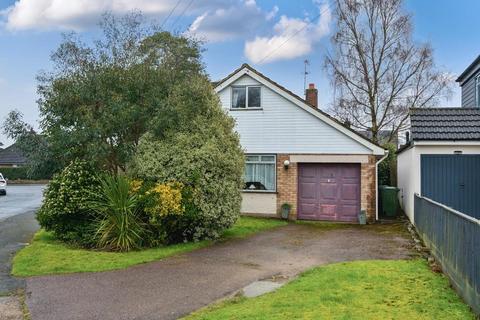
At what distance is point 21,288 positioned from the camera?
8.36 m

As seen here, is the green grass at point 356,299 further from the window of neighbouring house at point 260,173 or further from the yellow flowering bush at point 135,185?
the window of neighbouring house at point 260,173

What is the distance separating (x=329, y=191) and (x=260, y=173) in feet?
8.93

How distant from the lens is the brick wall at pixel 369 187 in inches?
697

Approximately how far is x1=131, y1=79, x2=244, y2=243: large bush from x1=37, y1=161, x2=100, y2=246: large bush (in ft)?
4.42

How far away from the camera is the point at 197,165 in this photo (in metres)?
12.6

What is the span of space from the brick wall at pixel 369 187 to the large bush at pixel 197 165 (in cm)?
602

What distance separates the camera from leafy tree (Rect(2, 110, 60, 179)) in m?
13.7

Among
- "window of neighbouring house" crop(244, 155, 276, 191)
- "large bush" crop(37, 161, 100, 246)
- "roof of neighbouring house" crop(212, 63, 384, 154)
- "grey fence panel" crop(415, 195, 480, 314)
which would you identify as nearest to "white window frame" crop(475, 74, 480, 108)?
"roof of neighbouring house" crop(212, 63, 384, 154)

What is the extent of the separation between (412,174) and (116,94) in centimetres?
946

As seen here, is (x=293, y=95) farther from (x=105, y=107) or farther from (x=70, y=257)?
(x=70, y=257)

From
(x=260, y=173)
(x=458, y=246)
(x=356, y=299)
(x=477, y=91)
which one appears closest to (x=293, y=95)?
(x=260, y=173)

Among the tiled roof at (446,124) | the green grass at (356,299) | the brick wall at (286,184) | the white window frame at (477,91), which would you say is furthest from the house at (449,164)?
the green grass at (356,299)

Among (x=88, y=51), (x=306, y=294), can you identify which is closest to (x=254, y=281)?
(x=306, y=294)

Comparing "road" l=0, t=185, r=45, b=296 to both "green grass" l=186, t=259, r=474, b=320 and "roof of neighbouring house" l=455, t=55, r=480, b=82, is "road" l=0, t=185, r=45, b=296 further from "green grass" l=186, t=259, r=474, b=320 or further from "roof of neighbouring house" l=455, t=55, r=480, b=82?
"roof of neighbouring house" l=455, t=55, r=480, b=82
